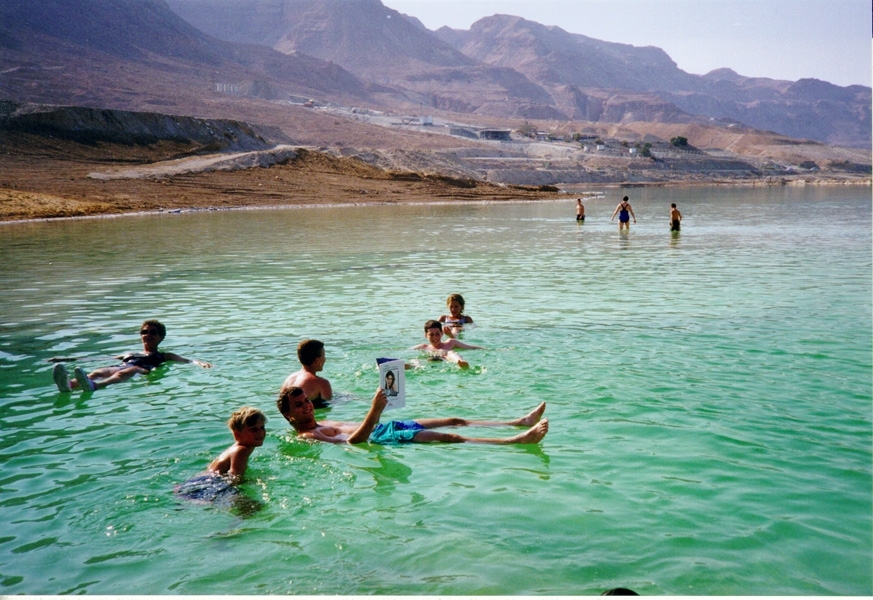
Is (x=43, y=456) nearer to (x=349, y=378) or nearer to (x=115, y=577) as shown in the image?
(x=115, y=577)

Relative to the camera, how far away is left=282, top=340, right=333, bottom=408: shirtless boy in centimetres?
920

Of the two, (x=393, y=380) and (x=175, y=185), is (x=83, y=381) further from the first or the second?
(x=175, y=185)

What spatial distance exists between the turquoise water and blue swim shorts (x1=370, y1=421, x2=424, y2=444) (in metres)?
0.12

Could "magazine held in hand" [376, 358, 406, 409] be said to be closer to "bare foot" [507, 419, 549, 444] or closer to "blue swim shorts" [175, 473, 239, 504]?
"bare foot" [507, 419, 549, 444]

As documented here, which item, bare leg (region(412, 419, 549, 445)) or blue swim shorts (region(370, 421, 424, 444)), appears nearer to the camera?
bare leg (region(412, 419, 549, 445))

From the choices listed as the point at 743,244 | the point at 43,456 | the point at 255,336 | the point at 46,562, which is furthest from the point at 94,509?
the point at 743,244

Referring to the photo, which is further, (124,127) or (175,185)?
(124,127)

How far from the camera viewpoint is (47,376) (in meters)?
11.6

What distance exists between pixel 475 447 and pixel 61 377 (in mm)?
5684

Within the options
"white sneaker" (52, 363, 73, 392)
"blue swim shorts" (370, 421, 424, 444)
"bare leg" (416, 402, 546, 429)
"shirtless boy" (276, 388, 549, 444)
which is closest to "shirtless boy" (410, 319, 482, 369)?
"bare leg" (416, 402, 546, 429)

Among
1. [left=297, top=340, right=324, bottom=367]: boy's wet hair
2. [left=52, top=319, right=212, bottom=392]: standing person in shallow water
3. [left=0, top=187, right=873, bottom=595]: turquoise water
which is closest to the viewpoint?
[left=0, top=187, right=873, bottom=595]: turquoise water

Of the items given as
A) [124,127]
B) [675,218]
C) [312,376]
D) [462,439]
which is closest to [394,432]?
[462,439]

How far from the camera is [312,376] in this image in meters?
9.53

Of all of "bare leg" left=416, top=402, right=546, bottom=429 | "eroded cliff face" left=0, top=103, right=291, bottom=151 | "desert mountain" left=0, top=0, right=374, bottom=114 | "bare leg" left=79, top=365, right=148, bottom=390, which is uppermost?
"desert mountain" left=0, top=0, right=374, bottom=114
